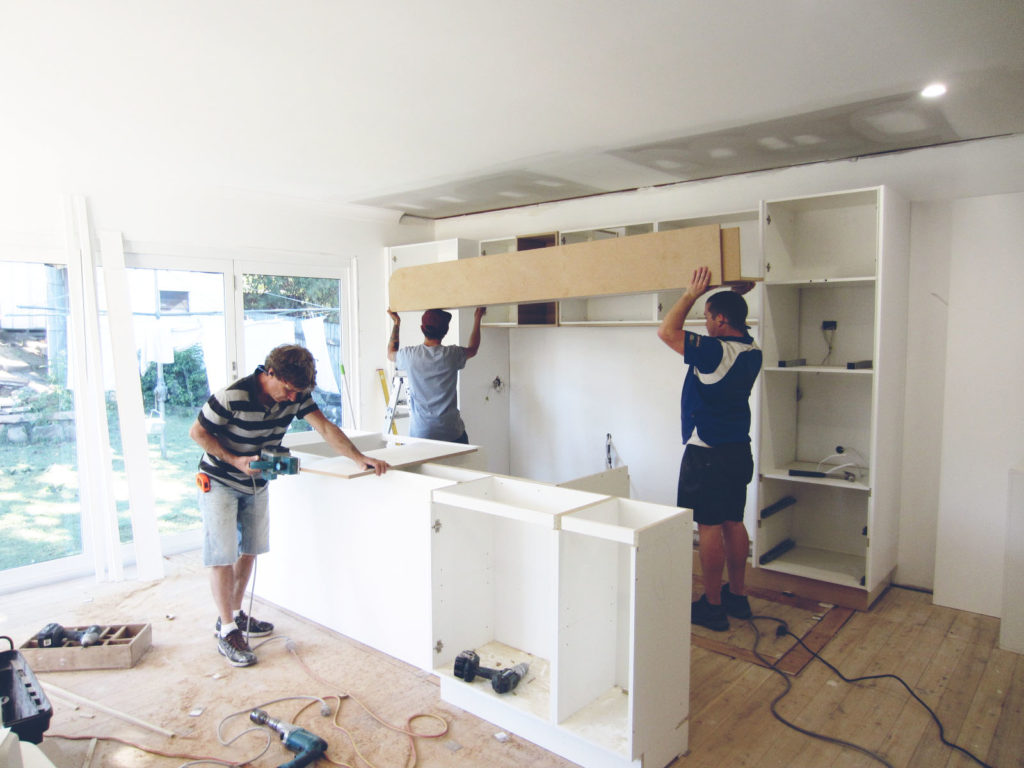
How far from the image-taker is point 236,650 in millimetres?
2768

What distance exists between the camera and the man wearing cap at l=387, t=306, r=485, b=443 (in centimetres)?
360

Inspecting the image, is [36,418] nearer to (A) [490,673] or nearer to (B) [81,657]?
(B) [81,657]

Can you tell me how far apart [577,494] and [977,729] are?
1590 mm

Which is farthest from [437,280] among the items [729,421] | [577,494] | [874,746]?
[874,746]

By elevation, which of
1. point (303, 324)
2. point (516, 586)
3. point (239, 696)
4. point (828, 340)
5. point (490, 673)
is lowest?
point (239, 696)

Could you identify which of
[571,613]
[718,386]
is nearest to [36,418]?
[571,613]

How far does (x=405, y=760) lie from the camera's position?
2113mm

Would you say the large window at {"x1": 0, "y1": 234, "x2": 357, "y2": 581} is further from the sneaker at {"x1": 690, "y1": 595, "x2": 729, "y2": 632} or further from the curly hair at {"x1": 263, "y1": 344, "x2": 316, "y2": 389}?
the sneaker at {"x1": 690, "y1": 595, "x2": 729, "y2": 632}

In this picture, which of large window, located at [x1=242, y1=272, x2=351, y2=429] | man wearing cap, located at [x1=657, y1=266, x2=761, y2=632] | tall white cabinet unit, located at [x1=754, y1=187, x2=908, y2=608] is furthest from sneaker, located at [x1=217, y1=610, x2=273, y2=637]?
tall white cabinet unit, located at [x1=754, y1=187, x2=908, y2=608]

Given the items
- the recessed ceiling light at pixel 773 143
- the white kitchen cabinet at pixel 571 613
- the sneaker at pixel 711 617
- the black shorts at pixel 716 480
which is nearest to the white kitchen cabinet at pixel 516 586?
the white kitchen cabinet at pixel 571 613

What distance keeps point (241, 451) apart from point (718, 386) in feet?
6.78

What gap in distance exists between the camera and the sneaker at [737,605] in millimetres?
3133

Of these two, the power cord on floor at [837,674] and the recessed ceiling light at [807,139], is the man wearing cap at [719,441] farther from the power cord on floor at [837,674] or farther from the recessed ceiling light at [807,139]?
the recessed ceiling light at [807,139]

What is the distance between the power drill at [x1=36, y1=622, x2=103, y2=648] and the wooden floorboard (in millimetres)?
135
